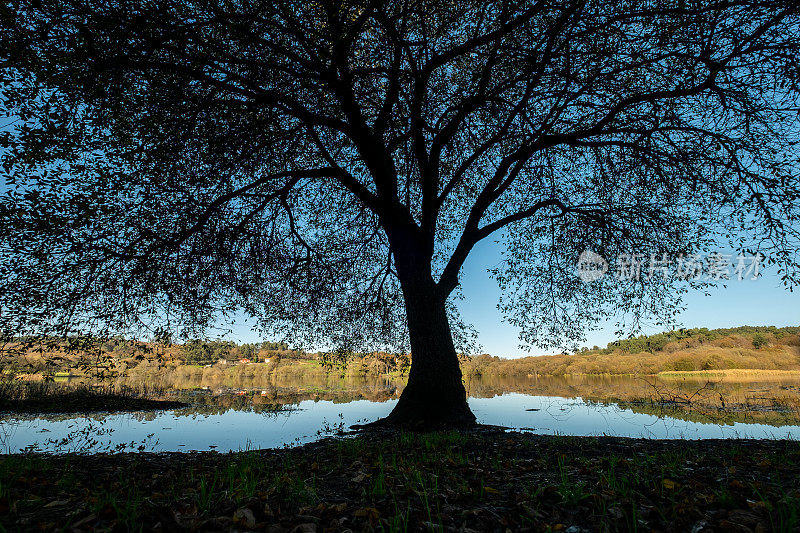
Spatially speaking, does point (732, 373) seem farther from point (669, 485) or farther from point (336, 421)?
point (669, 485)

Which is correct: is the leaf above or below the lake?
above

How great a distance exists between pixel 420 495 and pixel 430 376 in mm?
7053

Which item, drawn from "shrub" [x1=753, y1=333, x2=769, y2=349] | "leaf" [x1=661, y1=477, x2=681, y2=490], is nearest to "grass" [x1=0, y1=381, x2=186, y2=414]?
"leaf" [x1=661, y1=477, x2=681, y2=490]

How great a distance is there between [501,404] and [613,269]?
36.5 ft

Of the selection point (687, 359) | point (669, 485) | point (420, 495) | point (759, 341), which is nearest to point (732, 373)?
point (687, 359)

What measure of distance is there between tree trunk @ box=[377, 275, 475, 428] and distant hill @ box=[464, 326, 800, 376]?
82.6 ft

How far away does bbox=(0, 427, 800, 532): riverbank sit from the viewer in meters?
3.02

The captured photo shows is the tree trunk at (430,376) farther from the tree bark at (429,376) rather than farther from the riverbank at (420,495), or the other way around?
the riverbank at (420,495)

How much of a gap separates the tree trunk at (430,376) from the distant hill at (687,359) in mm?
25162

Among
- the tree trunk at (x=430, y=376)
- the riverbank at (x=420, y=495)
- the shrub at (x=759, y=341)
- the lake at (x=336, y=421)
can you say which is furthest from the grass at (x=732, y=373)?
the riverbank at (x=420, y=495)

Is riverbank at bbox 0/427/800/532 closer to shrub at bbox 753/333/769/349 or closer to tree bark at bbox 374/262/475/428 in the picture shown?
tree bark at bbox 374/262/475/428

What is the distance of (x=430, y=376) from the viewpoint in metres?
10.8

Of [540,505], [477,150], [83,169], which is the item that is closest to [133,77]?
[83,169]

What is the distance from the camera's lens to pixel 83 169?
312 inches
